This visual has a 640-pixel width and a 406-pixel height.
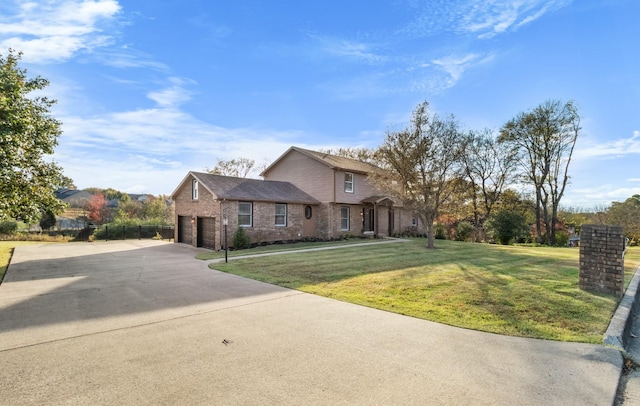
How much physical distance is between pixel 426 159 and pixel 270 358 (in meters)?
14.1

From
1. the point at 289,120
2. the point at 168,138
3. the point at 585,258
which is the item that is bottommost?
the point at 585,258

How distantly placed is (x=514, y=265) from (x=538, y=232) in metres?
17.3

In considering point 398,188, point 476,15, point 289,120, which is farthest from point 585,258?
point 289,120

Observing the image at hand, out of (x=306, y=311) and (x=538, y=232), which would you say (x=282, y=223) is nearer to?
(x=306, y=311)

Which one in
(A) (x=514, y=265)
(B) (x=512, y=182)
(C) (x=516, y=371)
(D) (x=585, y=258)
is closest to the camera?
(C) (x=516, y=371)

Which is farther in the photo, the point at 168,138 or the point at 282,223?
the point at 168,138

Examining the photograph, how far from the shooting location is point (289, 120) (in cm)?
2341

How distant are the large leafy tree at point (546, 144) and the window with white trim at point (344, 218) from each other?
15.1 m

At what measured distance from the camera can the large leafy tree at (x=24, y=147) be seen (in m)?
10.3

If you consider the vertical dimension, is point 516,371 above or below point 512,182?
below

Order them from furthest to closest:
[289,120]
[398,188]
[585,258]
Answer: [289,120] → [398,188] → [585,258]

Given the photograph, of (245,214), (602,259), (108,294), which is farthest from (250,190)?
(602,259)

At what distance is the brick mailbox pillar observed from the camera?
661 cm

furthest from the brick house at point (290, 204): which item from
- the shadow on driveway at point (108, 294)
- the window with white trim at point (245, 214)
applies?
the shadow on driveway at point (108, 294)
